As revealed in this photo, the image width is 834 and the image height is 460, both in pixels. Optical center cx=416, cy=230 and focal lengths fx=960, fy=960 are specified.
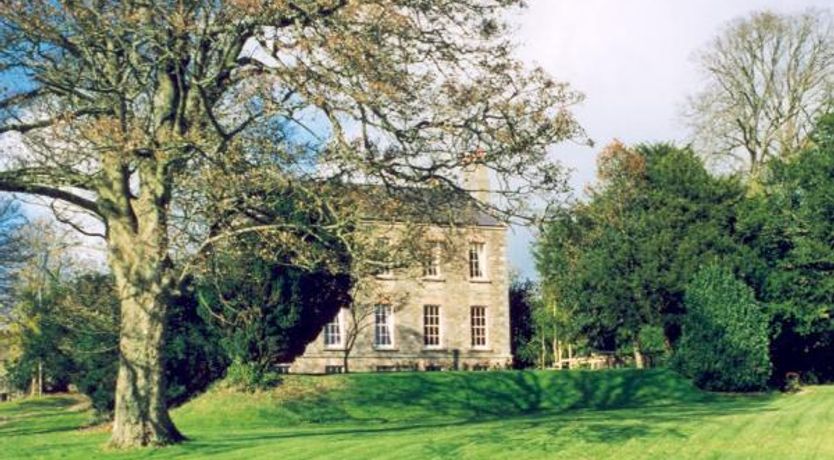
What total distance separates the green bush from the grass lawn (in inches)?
45.5

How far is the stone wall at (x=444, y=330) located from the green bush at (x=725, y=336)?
1302 cm

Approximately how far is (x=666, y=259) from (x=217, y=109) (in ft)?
86.7

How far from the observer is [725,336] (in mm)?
34469

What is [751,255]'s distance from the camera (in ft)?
128

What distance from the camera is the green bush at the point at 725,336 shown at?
112 feet

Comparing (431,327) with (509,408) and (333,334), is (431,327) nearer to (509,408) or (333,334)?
(333,334)

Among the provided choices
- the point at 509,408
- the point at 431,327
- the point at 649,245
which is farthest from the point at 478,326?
the point at 509,408

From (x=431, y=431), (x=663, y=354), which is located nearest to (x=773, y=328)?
(x=663, y=354)

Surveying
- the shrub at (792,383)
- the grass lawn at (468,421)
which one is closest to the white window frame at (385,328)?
the grass lawn at (468,421)

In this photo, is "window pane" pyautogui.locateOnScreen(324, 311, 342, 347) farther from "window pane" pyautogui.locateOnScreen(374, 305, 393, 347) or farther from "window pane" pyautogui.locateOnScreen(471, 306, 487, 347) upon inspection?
"window pane" pyautogui.locateOnScreen(471, 306, 487, 347)

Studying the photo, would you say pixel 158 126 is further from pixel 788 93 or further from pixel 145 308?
pixel 788 93

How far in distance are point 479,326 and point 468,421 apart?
24.8 metres

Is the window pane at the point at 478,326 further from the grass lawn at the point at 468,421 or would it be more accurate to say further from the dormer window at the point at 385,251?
the dormer window at the point at 385,251

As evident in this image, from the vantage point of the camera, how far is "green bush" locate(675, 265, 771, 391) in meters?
34.3
